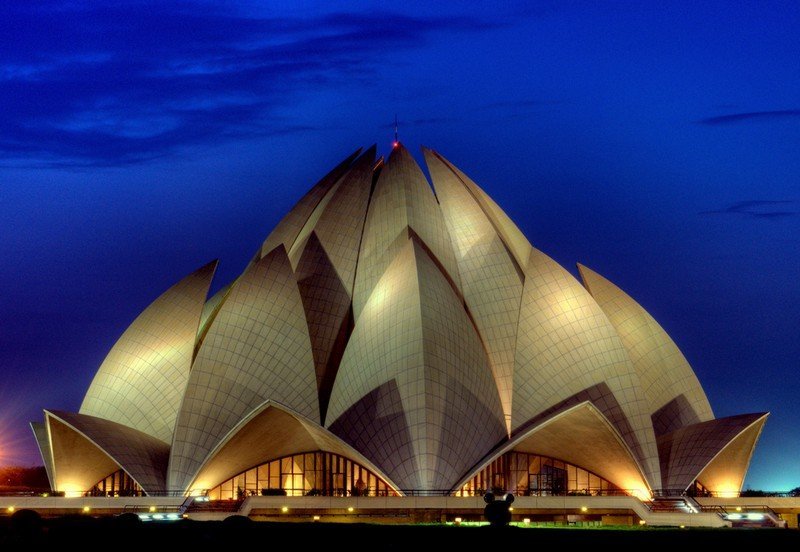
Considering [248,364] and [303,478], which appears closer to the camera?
[248,364]

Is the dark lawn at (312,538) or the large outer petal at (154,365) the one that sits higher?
the large outer petal at (154,365)

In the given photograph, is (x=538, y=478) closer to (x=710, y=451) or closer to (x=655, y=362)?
(x=710, y=451)

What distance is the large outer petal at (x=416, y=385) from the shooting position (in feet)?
153

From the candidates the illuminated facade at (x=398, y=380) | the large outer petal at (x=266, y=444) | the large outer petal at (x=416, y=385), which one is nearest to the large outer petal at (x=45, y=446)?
the illuminated facade at (x=398, y=380)

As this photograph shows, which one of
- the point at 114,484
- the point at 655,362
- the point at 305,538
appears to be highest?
the point at 655,362

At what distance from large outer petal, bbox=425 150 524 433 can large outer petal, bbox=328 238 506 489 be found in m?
2.06

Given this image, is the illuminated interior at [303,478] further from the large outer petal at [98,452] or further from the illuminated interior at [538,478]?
the illuminated interior at [538,478]

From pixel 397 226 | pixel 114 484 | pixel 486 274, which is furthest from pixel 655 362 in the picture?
pixel 114 484

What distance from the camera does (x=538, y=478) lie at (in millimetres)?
53406

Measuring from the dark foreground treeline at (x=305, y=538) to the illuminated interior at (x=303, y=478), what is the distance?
78.4 feet

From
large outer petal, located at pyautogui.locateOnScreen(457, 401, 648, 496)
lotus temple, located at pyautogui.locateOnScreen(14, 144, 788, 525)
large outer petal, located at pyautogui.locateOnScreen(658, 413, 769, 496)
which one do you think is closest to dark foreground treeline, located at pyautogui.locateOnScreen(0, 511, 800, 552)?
lotus temple, located at pyautogui.locateOnScreen(14, 144, 788, 525)

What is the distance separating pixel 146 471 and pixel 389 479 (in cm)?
1111

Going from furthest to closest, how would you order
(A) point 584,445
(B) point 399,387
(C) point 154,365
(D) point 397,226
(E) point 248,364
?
1. (C) point 154,365
2. (D) point 397,226
3. (E) point 248,364
4. (A) point 584,445
5. (B) point 399,387

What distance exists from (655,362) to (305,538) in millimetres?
35894
